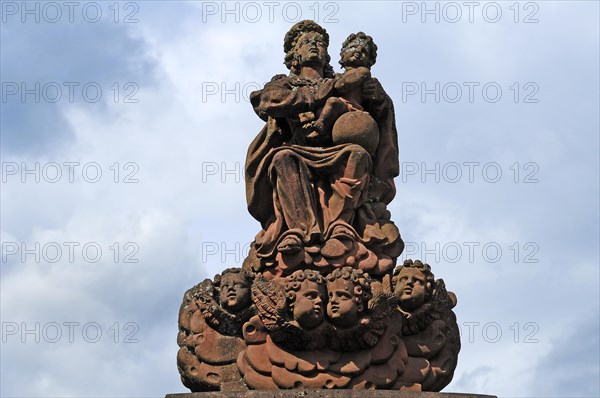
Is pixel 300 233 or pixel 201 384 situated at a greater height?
pixel 300 233

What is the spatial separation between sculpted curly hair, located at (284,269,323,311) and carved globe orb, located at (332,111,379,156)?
6.15 feet

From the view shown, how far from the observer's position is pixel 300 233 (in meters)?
19.8

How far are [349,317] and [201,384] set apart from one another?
1.95 m

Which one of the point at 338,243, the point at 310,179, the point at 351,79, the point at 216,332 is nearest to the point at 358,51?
the point at 351,79

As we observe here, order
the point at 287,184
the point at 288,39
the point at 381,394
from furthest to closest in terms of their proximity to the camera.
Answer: the point at 288,39 < the point at 287,184 < the point at 381,394

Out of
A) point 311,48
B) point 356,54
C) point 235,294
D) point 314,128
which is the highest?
point 311,48

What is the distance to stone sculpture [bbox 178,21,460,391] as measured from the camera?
1920cm

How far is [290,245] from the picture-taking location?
19.7 m

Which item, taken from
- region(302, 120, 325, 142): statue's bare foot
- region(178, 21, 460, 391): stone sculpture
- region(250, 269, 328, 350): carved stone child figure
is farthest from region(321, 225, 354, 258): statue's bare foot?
region(302, 120, 325, 142): statue's bare foot

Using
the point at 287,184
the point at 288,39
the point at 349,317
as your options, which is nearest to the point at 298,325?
the point at 349,317

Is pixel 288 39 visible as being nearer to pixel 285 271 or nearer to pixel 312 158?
pixel 312 158

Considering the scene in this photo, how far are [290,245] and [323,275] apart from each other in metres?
0.50

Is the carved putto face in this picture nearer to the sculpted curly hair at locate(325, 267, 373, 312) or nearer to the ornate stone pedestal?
the sculpted curly hair at locate(325, 267, 373, 312)

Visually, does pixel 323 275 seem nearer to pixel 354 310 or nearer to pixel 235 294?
pixel 354 310
